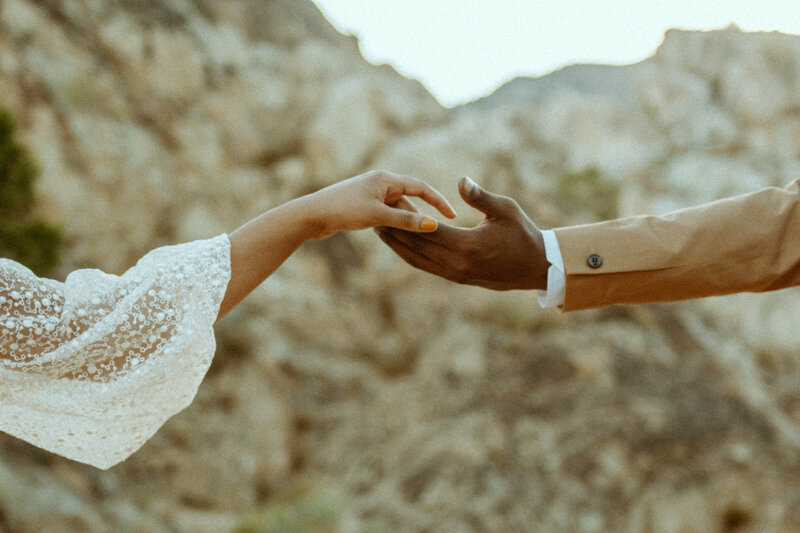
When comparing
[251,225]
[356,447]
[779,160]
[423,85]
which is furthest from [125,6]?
[779,160]

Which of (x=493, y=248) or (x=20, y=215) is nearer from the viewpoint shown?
(x=493, y=248)

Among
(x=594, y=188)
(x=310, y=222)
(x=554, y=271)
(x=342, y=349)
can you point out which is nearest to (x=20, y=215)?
(x=342, y=349)

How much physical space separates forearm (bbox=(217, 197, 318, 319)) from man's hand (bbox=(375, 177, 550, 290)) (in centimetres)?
39

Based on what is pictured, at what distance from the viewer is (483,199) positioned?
1.84m

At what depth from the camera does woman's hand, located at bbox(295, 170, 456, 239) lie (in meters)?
1.67

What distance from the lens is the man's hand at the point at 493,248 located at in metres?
1.89

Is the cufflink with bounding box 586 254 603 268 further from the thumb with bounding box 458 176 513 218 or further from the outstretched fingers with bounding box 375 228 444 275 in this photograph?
the outstretched fingers with bounding box 375 228 444 275

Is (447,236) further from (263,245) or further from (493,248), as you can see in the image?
(263,245)

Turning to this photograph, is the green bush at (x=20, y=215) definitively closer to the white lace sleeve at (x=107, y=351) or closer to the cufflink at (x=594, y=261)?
the white lace sleeve at (x=107, y=351)

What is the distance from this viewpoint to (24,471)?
4617 mm

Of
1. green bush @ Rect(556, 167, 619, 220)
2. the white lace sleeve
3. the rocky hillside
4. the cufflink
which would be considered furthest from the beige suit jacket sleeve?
green bush @ Rect(556, 167, 619, 220)

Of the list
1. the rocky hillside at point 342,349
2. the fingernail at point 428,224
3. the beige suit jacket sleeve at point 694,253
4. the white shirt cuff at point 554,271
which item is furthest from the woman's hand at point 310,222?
the rocky hillside at point 342,349

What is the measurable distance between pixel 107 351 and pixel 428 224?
863mm

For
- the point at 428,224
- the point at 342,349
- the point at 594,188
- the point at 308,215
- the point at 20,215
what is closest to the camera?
the point at 308,215
